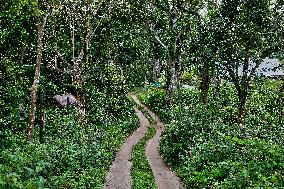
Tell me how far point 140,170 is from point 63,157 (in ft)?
18.9

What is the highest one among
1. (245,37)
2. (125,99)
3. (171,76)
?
(245,37)

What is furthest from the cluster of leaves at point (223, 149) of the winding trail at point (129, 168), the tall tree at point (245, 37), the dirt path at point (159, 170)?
the tall tree at point (245, 37)

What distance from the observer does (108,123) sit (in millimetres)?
32312

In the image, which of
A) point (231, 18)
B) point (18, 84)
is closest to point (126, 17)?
point (231, 18)

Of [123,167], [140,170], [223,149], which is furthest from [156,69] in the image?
[223,149]

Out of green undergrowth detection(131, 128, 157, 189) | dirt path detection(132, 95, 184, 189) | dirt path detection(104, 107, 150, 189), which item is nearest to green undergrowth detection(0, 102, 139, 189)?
dirt path detection(104, 107, 150, 189)

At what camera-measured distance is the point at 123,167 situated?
73.2 feet

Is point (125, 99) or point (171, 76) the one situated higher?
point (171, 76)

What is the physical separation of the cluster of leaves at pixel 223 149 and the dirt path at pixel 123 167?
102 inches

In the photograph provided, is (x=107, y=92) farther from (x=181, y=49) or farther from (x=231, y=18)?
(x=231, y=18)

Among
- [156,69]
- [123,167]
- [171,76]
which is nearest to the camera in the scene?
[123,167]

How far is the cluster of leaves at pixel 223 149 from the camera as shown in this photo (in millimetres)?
13430

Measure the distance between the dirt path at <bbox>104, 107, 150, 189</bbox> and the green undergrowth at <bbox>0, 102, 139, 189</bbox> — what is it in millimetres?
393

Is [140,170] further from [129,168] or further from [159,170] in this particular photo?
[159,170]
